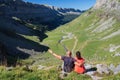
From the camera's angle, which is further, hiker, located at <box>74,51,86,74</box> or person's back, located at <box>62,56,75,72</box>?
person's back, located at <box>62,56,75,72</box>

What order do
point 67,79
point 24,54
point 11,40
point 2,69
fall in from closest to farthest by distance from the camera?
point 67,79, point 2,69, point 24,54, point 11,40

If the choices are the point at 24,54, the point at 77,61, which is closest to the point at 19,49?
the point at 24,54

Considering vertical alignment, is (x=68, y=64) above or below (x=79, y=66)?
above

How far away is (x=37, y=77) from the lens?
86.2ft

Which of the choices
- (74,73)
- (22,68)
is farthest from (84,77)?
(22,68)

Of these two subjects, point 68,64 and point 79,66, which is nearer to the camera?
point 79,66

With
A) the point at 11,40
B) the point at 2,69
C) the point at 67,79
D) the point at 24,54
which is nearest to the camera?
the point at 67,79

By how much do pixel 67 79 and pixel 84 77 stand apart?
4.60 feet

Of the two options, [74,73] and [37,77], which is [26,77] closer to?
[37,77]

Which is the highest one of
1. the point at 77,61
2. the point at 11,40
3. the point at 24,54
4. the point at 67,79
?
the point at 11,40

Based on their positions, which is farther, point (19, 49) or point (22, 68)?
point (19, 49)

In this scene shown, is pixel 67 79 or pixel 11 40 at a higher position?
pixel 11 40

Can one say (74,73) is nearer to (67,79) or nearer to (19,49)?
(67,79)

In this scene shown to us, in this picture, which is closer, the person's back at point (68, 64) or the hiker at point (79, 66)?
the hiker at point (79, 66)
